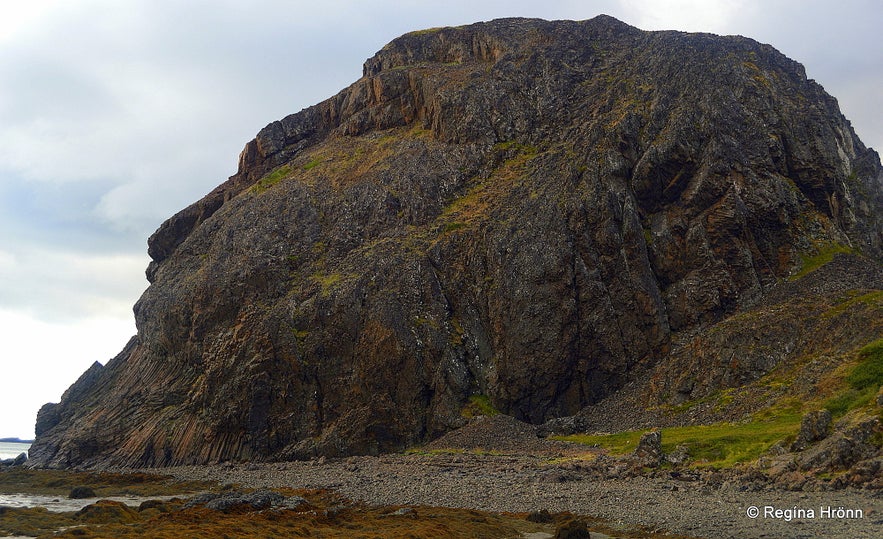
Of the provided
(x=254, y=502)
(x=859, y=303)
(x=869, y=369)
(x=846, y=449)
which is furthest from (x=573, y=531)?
(x=859, y=303)

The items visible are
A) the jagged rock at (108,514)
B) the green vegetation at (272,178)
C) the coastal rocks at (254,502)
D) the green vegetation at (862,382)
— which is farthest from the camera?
the green vegetation at (272,178)

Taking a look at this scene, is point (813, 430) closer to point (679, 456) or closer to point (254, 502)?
point (679, 456)

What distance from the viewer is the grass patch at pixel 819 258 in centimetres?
7150

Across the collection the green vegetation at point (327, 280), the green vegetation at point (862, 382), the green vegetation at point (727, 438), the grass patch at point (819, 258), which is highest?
the green vegetation at point (327, 280)

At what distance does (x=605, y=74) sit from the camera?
97.9 metres

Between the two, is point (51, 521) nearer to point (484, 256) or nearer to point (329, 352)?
point (329, 352)

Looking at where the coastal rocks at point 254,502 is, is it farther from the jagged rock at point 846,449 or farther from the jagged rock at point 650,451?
the jagged rock at point 846,449

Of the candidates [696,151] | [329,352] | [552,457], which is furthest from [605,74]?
[552,457]

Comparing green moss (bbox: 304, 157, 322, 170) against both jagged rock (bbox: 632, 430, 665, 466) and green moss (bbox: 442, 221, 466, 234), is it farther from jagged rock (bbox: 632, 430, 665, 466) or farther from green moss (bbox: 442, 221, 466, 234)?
jagged rock (bbox: 632, 430, 665, 466)

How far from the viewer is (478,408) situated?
68.4 m

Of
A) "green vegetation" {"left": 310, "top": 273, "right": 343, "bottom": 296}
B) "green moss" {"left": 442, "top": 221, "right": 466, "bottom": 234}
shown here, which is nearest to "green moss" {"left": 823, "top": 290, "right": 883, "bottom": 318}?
"green moss" {"left": 442, "top": 221, "right": 466, "bottom": 234}

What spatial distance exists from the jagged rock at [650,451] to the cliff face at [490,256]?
21.6 m

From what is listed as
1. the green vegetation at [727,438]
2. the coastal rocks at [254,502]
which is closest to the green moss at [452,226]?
the green vegetation at [727,438]

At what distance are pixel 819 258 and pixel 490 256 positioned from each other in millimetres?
38087
